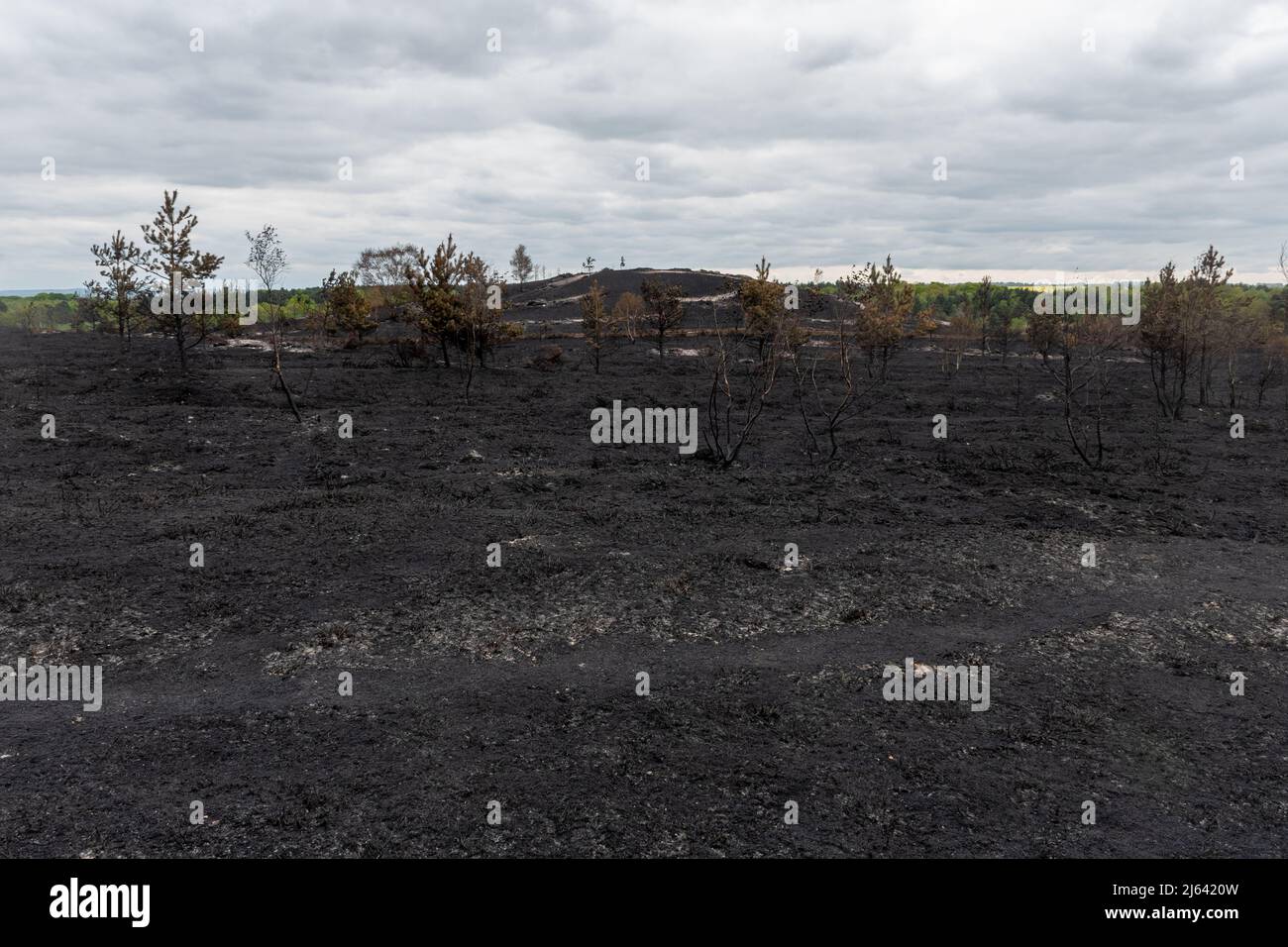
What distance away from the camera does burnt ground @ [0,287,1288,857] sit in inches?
288

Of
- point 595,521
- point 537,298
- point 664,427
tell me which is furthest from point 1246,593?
point 537,298

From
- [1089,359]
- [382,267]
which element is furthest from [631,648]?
[382,267]

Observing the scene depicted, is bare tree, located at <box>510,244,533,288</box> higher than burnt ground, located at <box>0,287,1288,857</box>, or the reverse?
bare tree, located at <box>510,244,533,288</box>

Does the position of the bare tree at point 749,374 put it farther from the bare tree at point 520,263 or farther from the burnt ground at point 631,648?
the bare tree at point 520,263

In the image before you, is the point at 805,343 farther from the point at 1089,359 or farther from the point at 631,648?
the point at 631,648

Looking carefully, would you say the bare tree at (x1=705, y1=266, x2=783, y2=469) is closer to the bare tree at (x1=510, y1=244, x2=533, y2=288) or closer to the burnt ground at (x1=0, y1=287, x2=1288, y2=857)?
the burnt ground at (x1=0, y1=287, x2=1288, y2=857)

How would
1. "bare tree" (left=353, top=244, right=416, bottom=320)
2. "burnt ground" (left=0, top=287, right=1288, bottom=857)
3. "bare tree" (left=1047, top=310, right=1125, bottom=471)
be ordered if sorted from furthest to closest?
"bare tree" (left=353, top=244, right=416, bottom=320), "bare tree" (left=1047, top=310, right=1125, bottom=471), "burnt ground" (left=0, top=287, right=1288, bottom=857)

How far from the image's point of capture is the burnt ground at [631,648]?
7309 mm

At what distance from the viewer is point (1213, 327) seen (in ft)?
98.5

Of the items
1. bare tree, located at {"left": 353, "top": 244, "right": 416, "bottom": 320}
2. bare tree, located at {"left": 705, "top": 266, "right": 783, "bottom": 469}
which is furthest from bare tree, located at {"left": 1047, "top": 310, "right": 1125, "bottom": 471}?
bare tree, located at {"left": 353, "top": 244, "right": 416, "bottom": 320}

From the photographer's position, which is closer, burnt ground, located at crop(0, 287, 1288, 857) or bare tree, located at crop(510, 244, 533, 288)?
burnt ground, located at crop(0, 287, 1288, 857)

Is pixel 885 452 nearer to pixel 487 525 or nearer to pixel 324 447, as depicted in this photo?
pixel 487 525

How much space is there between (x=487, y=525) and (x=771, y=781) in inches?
388

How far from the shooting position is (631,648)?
1106cm
